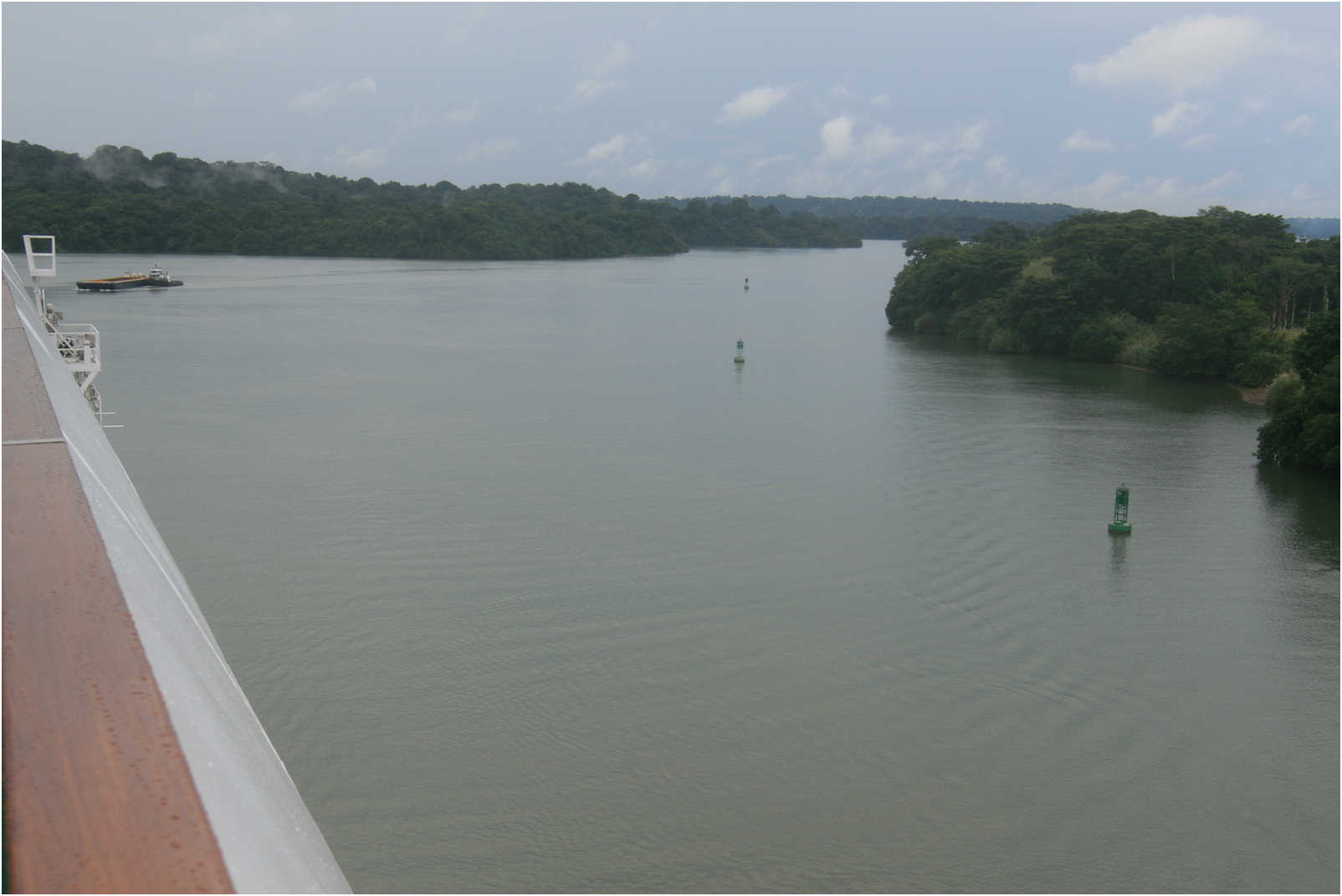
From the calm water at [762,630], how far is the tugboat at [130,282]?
71.1ft

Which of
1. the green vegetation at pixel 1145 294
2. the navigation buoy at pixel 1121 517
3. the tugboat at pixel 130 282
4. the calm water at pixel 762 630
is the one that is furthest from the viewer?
the tugboat at pixel 130 282

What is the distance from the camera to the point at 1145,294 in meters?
29.6

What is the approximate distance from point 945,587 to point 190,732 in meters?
10.4

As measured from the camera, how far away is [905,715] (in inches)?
331

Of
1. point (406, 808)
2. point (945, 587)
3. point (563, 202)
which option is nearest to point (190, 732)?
point (406, 808)

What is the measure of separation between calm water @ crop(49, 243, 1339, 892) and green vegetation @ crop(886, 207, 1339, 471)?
402 centimetres

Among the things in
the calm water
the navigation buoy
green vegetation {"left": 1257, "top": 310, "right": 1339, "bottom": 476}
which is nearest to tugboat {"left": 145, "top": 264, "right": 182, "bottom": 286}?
the calm water

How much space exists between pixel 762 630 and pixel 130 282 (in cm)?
3895

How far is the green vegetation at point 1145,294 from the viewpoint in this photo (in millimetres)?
25797

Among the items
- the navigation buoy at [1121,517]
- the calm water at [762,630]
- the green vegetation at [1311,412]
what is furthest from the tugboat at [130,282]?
the navigation buoy at [1121,517]

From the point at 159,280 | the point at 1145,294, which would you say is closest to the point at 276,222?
the point at 159,280

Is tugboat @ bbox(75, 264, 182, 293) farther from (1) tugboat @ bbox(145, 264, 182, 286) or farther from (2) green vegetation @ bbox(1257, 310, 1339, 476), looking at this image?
(2) green vegetation @ bbox(1257, 310, 1339, 476)

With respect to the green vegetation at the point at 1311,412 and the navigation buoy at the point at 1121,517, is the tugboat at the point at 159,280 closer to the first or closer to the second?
the green vegetation at the point at 1311,412

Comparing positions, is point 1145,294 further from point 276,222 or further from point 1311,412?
point 276,222
